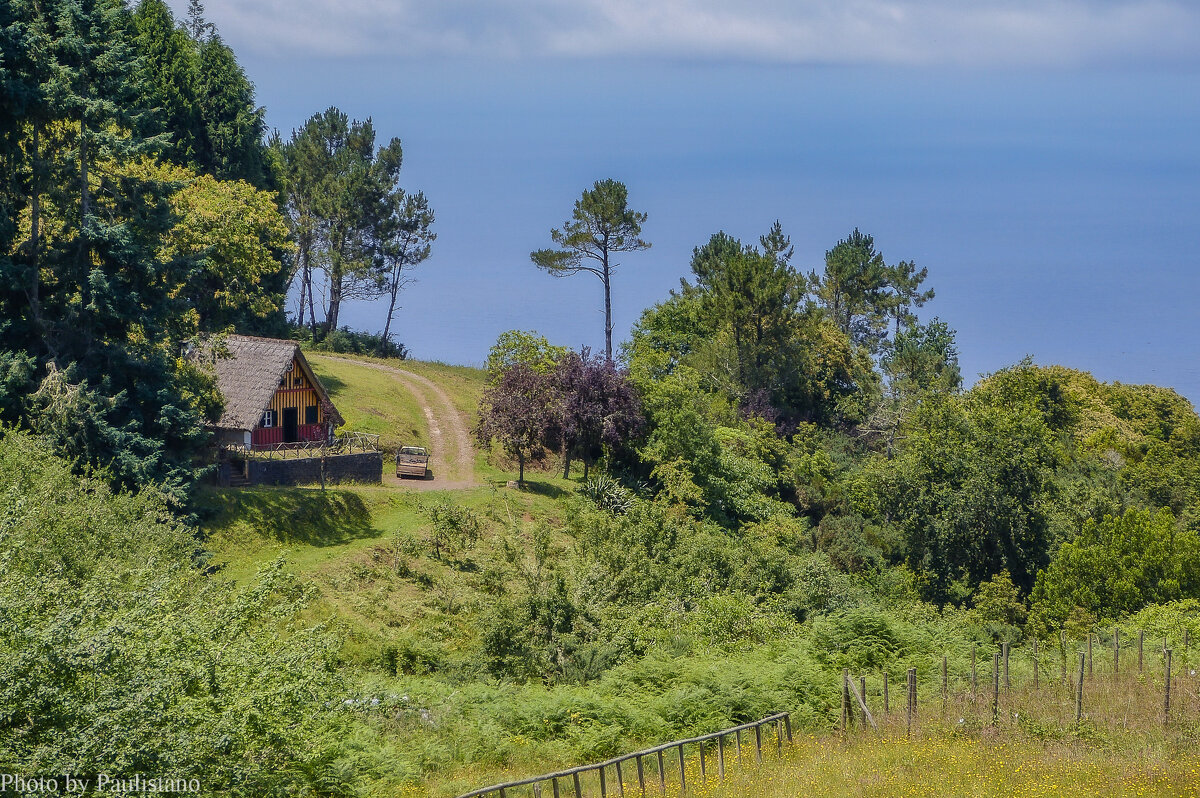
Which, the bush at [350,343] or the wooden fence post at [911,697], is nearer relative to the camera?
the wooden fence post at [911,697]

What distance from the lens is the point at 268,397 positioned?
40.3m

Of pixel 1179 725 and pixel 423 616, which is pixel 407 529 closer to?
pixel 423 616

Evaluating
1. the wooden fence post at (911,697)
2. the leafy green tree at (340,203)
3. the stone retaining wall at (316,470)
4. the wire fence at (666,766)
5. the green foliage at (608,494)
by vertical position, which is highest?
the leafy green tree at (340,203)

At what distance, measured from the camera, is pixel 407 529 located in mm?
33594

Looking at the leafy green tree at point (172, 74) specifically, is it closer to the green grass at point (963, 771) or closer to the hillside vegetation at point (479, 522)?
the hillside vegetation at point (479, 522)

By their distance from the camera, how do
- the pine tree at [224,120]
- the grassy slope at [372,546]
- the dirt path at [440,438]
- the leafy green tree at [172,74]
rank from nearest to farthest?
the grassy slope at [372,546] → the dirt path at [440,438] → the leafy green tree at [172,74] → the pine tree at [224,120]

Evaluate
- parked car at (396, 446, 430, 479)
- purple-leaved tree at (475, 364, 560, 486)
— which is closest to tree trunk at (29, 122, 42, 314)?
parked car at (396, 446, 430, 479)

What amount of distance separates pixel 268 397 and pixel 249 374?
6.24 feet

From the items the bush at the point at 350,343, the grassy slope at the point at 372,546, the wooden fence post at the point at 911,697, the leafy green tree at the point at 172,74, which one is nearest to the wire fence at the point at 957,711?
the wooden fence post at the point at 911,697

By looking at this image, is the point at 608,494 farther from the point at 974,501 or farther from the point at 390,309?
the point at 390,309

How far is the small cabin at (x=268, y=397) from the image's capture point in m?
40.1

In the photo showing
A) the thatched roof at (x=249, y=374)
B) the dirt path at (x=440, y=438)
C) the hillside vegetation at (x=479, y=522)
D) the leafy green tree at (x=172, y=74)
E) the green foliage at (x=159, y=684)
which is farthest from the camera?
the leafy green tree at (x=172, y=74)

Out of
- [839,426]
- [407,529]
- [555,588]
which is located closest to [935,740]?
[555,588]

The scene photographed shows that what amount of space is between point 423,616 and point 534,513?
32.3 feet
